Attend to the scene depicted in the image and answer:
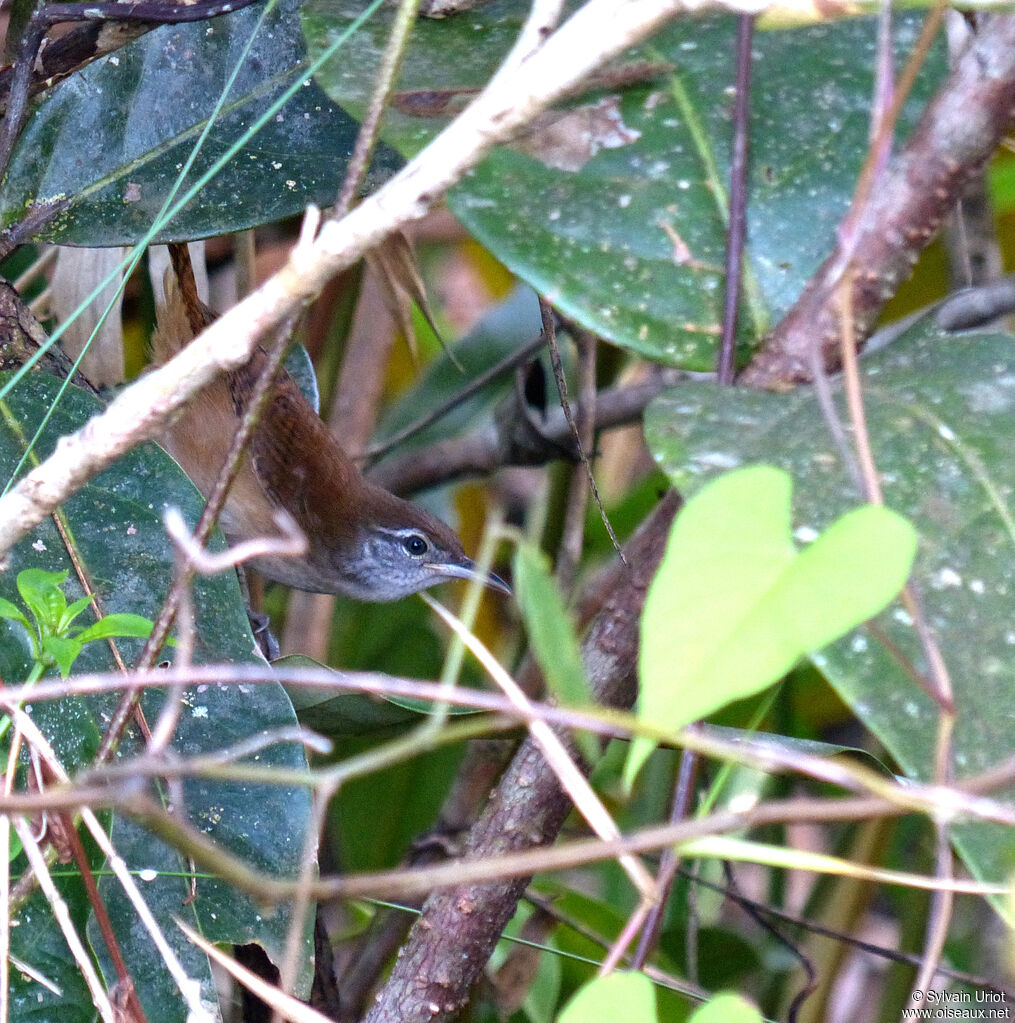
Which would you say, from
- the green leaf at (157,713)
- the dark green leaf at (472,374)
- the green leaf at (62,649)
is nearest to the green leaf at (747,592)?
the green leaf at (62,649)

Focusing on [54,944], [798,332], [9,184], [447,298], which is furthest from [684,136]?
[447,298]

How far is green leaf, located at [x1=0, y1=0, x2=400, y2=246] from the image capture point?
6.65 feet

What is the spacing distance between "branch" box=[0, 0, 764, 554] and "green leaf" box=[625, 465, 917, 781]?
18.5 inches

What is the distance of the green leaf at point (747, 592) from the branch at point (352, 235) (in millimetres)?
470

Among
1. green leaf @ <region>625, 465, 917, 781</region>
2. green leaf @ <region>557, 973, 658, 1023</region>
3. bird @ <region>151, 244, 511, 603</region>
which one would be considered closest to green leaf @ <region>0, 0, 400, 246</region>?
bird @ <region>151, 244, 511, 603</region>

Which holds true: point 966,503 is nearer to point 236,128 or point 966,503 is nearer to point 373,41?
point 373,41

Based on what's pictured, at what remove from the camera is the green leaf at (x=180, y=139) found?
2027 millimetres

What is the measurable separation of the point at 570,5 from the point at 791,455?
83 centimetres

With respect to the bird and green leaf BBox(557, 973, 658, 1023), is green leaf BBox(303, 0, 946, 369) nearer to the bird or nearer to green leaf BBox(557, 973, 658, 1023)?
green leaf BBox(557, 973, 658, 1023)

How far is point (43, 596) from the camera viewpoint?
1361mm

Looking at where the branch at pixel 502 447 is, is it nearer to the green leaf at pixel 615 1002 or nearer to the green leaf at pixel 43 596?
the green leaf at pixel 43 596

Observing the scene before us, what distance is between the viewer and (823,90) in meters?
1.64

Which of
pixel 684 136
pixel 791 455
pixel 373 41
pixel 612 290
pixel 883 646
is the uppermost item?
pixel 373 41

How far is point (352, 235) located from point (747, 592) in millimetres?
569
